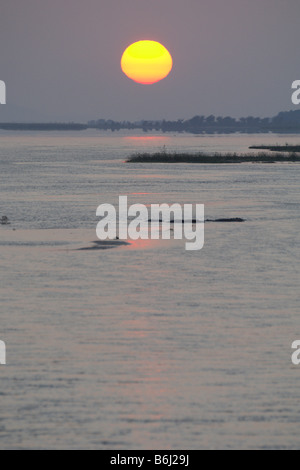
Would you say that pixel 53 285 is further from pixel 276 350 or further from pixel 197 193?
pixel 197 193

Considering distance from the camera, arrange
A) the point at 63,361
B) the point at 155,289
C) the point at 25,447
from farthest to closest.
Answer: the point at 155,289
the point at 63,361
the point at 25,447

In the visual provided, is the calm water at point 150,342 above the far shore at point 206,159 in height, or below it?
below

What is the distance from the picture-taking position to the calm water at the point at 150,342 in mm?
13539

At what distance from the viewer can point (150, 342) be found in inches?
728

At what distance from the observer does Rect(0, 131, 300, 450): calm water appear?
13539 millimetres

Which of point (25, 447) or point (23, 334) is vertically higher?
point (23, 334)

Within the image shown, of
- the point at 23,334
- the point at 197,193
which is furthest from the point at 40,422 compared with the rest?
the point at 197,193

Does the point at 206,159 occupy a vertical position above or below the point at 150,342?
above

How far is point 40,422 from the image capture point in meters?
13.7

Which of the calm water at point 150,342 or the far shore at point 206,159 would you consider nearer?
the calm water at point 150,342

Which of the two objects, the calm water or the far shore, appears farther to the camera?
the far shore

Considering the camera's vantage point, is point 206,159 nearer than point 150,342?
No

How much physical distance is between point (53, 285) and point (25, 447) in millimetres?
12832

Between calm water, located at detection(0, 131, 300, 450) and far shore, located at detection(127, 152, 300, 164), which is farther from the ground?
far shore, located at detection(127, 152, 300, 164)
